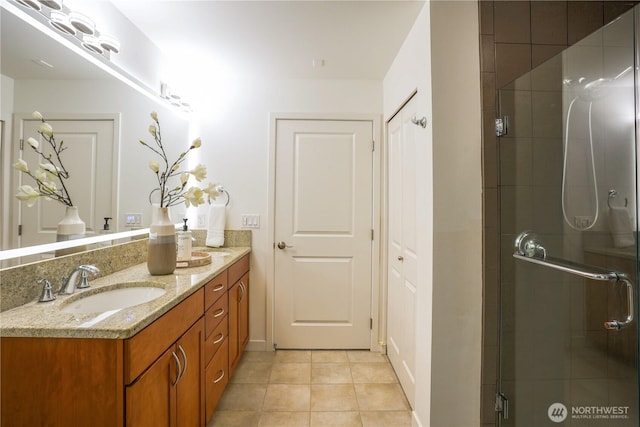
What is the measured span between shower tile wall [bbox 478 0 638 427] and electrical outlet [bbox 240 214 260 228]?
174cm

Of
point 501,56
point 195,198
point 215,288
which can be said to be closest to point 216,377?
point 215,288

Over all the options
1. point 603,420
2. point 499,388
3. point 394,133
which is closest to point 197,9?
point 394,133

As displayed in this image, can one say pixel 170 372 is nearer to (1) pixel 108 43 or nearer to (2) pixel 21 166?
(2) pixel 21 166

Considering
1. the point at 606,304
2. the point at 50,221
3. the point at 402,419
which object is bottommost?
the point at 402,419

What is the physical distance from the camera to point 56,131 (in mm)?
1267

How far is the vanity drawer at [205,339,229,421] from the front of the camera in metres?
1.53

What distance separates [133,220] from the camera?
1800 millimetres

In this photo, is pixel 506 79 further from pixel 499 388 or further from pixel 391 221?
pixel 499 388

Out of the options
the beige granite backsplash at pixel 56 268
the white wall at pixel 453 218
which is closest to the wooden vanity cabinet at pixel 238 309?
the beige granite backsplash at pixel 56 268

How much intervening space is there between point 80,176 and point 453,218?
1.86 metres

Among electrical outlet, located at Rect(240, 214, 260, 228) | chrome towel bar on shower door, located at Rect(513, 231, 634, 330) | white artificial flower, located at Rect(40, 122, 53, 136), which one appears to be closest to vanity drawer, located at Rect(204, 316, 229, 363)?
electrical outlet, located at Rect(240, 214, 260, 228)

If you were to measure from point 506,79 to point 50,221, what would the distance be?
2345 mm

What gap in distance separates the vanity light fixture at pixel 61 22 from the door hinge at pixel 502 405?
8.98 ft

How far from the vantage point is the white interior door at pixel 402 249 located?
1.81 m
